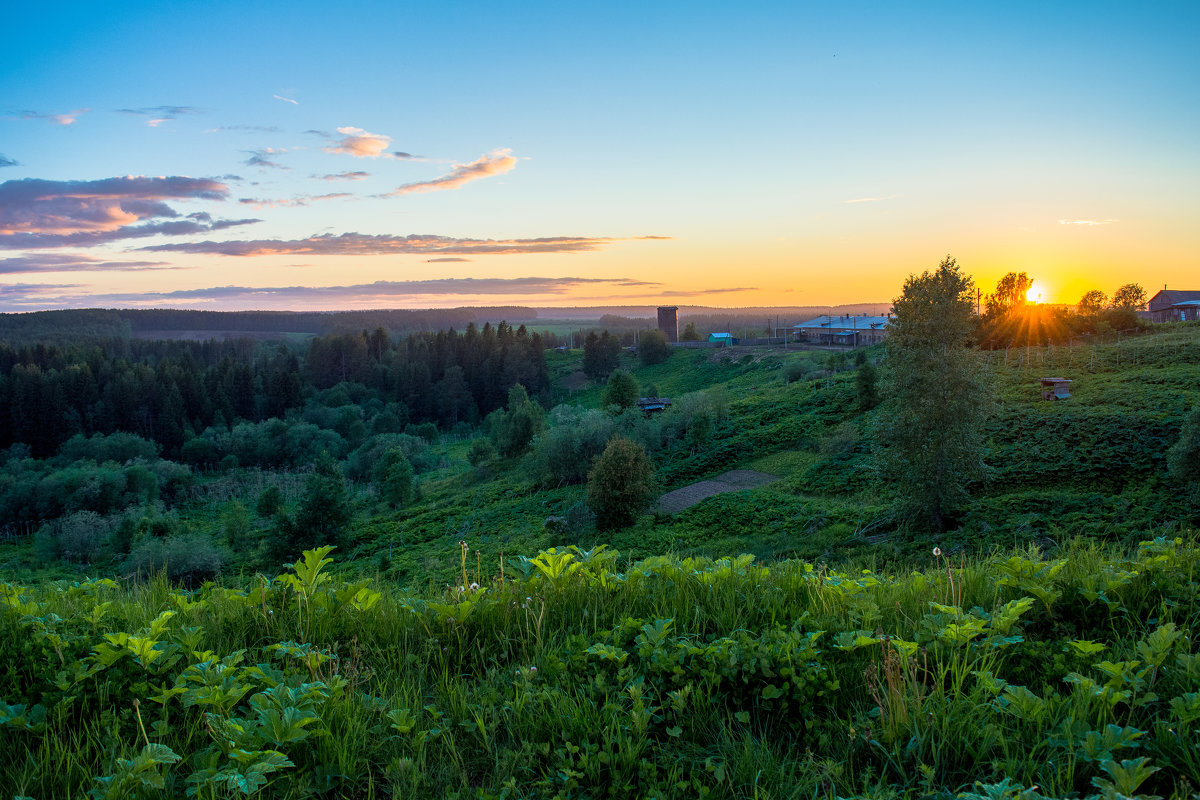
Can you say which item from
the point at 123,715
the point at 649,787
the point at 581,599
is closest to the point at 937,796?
the point at 649,787

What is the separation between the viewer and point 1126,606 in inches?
137

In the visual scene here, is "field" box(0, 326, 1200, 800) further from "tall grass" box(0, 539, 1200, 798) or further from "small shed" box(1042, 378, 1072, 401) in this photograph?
"small shed" box(1042, 378, 1072, 401)

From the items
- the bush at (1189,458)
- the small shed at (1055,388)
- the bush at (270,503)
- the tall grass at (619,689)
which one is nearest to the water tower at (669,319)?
the bush at (270,503)

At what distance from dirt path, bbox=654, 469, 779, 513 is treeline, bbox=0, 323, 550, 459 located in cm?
5574

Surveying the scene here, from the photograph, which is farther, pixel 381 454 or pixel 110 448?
pixel 110 448

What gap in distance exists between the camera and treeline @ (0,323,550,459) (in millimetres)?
78625

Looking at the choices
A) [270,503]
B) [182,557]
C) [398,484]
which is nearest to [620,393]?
[398,484]

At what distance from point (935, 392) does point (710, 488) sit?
1707 centimetres

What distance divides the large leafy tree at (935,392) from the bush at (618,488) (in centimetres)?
1288

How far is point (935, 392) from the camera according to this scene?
20438mm

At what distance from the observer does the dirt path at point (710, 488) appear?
3422cm

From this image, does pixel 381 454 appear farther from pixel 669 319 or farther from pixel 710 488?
pixel 669 319

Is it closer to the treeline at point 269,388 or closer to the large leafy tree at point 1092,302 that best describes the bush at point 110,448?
the treeline at point 269,388

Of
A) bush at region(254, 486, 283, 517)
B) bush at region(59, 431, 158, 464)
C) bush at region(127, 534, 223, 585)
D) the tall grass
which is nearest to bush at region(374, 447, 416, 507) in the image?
bush at region(254, 486, 283, 517)
